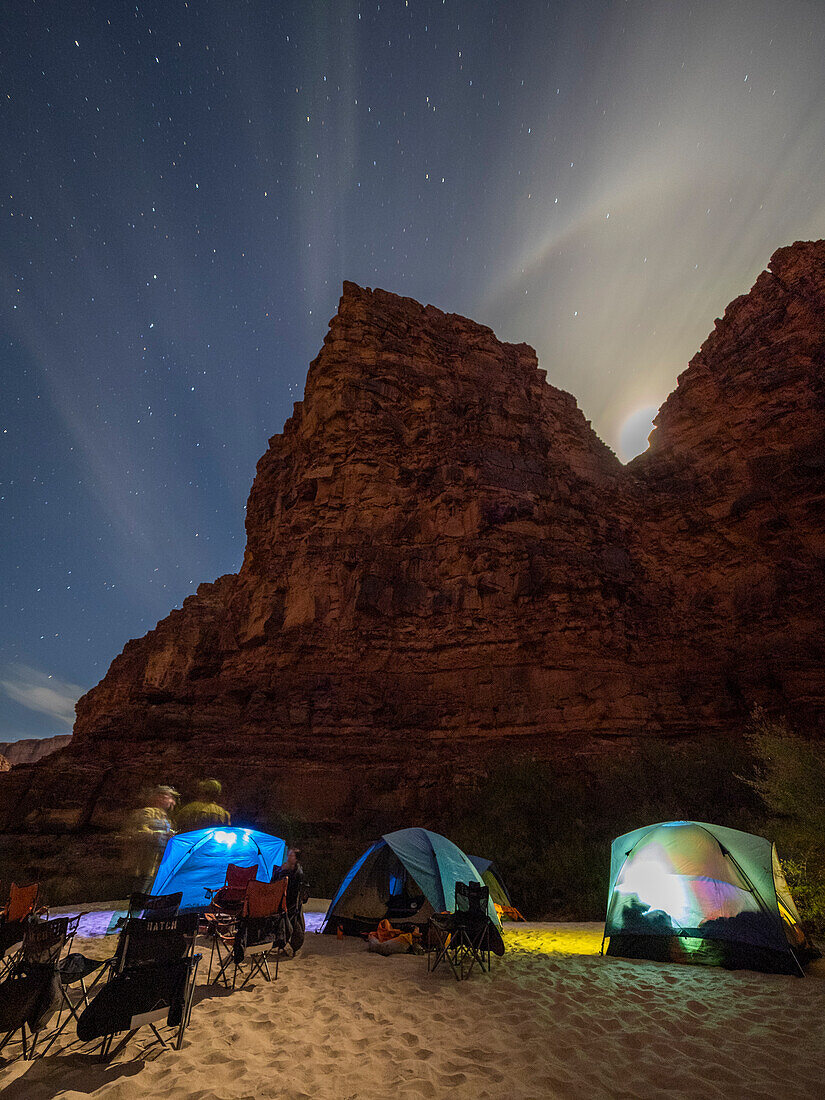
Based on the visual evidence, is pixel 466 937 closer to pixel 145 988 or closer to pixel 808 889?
pixel 145 988

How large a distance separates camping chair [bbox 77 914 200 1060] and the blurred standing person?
11.9m

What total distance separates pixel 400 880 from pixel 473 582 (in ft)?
58.8

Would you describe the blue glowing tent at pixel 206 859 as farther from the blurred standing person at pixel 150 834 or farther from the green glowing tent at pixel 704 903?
the green glowing tent at pixel 704 903

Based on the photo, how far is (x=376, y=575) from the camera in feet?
91.4

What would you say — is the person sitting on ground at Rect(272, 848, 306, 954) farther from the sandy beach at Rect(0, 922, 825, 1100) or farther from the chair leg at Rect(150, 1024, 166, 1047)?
the chair leg at Rect(150, 1024, 166, 1047)

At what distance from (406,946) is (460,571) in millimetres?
20145

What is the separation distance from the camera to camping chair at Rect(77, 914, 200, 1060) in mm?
4402

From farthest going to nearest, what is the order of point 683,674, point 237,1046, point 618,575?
1. point 618,575
2. point 683,674
3. point 237,1046

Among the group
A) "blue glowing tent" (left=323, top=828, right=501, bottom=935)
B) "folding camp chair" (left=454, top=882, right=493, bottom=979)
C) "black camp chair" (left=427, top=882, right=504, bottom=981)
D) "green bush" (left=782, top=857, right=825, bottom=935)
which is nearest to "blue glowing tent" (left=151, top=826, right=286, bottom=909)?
"blue glowing tent" (left=323, top=828, right=501, bottom=935)

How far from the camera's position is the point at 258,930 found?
7.50 m

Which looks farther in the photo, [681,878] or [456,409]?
[456,409]

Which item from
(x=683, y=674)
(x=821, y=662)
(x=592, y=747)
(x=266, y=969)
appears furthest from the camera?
(x=683, y=674)

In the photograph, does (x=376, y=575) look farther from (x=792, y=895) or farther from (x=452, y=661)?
(x=792, y=895)

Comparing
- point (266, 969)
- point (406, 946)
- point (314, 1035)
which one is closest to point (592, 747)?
point (406, 946)
